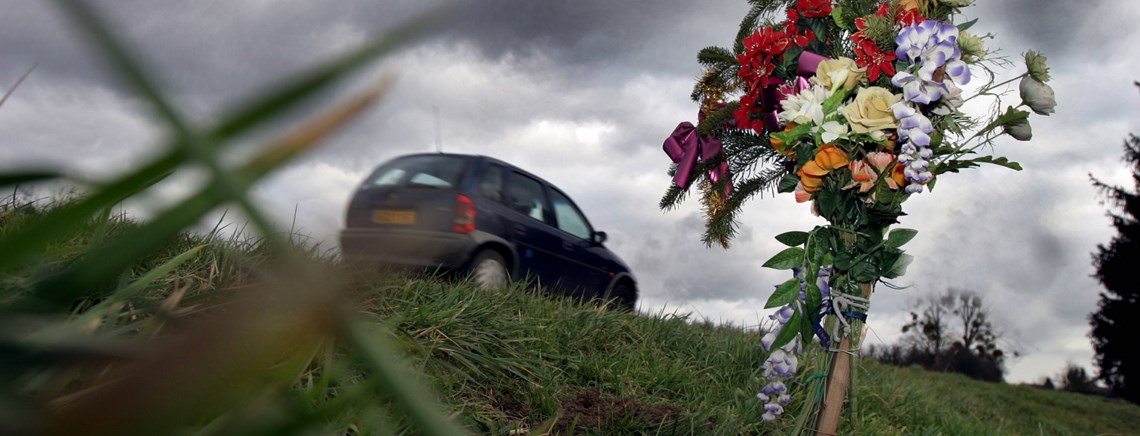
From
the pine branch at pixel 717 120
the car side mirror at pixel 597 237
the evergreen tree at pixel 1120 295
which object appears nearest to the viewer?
the pine branch at pixel 717 120

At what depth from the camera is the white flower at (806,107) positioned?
2898 millimetres

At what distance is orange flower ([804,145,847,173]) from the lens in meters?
2.84

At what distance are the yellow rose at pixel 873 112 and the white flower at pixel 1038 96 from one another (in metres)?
0.47

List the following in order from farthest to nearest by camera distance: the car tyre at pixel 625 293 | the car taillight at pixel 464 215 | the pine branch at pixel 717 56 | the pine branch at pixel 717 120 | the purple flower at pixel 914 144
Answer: the car tyre at pixel 625 293 < the car taillight at pixel 464 215 < the pine branch at pixel 717 56 < the pine branch at pixel 717 120 < the purple flower at pixel 914 144

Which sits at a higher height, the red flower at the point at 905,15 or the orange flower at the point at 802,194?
the red flower at the point at 905,15

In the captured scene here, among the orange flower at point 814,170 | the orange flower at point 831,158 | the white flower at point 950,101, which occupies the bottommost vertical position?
the orange flower at point 814,170

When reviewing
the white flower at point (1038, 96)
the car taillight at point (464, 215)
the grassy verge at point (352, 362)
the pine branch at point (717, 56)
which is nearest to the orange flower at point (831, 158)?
the white flower at point (1038, 96)

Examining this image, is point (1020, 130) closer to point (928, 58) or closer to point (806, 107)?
point (928, 58)

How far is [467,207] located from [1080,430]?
318 inches

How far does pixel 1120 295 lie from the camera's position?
19.2 meters

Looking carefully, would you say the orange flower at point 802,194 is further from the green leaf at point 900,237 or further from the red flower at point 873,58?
the red flower at point 873,58

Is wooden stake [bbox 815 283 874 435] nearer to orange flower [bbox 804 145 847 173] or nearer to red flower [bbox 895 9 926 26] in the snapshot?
orange flower [bbox 804 145 847 173]

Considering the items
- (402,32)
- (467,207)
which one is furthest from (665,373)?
(402,32)

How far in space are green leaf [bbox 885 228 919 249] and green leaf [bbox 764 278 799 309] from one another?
0.37m
